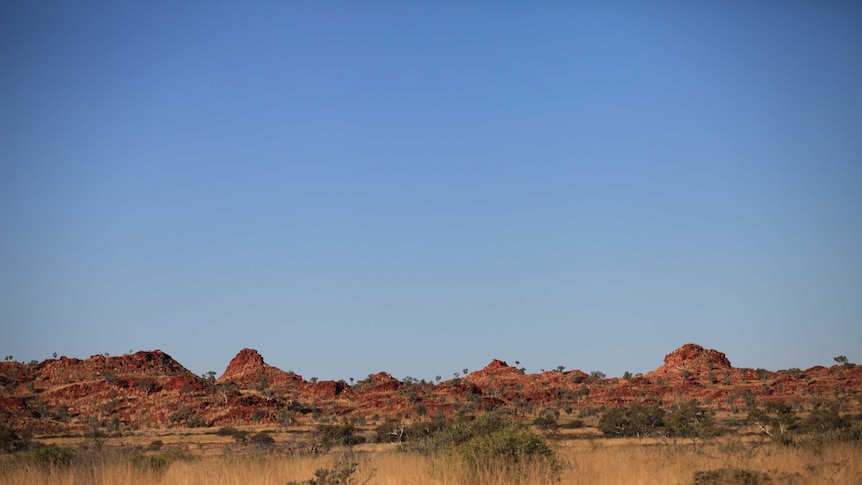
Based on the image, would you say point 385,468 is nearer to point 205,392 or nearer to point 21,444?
point 21,444

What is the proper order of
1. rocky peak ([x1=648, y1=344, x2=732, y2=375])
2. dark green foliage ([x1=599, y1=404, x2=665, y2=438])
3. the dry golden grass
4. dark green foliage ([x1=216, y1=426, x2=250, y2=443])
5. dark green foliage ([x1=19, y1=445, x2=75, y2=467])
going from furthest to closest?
rocky peak ([x1=648, y1=344, x2=732, y2=375]), dark green foliage ([x1=216, y1=426, x2=250, y2=443]), dark green foliage ([x1=599, y1=404, x2=665, y2=438]), dark green foliage ([x1=19, y1=445, x2=75, y2=467]), the dry golden grass

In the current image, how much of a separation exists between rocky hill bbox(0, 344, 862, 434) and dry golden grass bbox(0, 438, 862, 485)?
47.9 m

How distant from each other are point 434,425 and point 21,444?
62.6ft

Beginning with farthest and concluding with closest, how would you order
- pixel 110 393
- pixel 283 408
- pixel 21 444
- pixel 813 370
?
pixel 813 370 → pixel 110 393 → pixel 283 408 → pixel 21 444

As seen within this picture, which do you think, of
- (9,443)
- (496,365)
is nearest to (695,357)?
(496,365)

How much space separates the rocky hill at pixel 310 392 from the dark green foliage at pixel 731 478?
171ft

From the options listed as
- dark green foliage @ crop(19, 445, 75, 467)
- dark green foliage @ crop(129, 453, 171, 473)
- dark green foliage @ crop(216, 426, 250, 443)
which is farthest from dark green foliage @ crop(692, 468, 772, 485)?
dark green foliage @ crop(216, 426, 250, 443)

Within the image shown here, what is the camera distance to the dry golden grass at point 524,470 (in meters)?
12.4

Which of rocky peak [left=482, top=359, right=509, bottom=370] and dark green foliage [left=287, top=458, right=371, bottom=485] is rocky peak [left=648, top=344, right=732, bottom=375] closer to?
rocky peak [left=482, top=359, right=509, bottom=370]

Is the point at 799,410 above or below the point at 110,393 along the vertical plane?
below

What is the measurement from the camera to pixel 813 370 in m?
88.3

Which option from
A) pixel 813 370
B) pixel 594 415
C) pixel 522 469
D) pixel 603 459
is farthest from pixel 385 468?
pixel 813 370

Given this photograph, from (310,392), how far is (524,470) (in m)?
74.8

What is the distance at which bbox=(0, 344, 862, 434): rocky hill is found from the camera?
6562 centimetres
